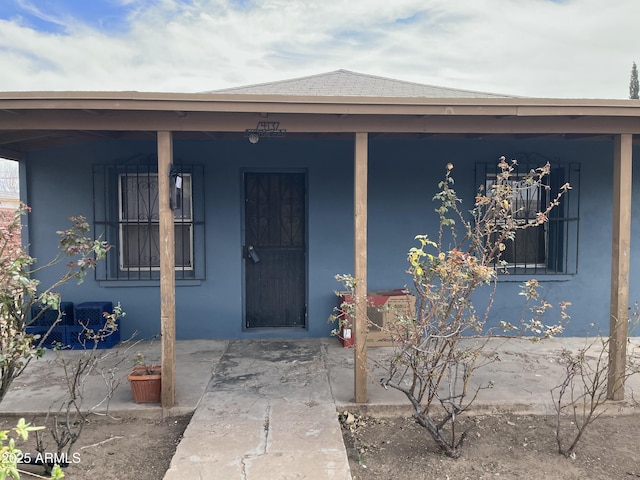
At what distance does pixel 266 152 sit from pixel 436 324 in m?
3.28

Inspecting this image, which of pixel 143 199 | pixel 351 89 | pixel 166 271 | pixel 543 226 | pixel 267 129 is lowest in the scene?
pixel 166 271

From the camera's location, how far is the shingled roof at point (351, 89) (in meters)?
6.12

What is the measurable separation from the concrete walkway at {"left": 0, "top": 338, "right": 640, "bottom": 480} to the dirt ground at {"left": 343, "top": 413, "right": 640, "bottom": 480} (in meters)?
0.16

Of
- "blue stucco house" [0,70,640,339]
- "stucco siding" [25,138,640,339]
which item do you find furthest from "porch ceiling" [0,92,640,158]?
"stucco siding" [25,138,640,339]

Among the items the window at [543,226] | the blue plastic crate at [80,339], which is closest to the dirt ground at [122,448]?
the blue plastic crate at [80,339]

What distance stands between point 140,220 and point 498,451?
15.1 feet

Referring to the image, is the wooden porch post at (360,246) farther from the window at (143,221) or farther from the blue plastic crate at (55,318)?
the blue plastic crate at (55,318)

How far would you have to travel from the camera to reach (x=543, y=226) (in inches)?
244

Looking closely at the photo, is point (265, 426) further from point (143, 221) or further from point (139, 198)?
point (139, 198)

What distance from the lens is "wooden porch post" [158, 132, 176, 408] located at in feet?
12.5

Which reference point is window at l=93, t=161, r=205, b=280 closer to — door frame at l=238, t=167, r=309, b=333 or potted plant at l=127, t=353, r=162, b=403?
door frame at l=238, t=167, r=309, b=333

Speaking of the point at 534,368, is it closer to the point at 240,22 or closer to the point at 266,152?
the point at 266,152

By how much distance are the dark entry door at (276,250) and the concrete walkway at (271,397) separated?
436 millimetres

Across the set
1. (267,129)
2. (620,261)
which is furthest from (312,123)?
(620,261)
